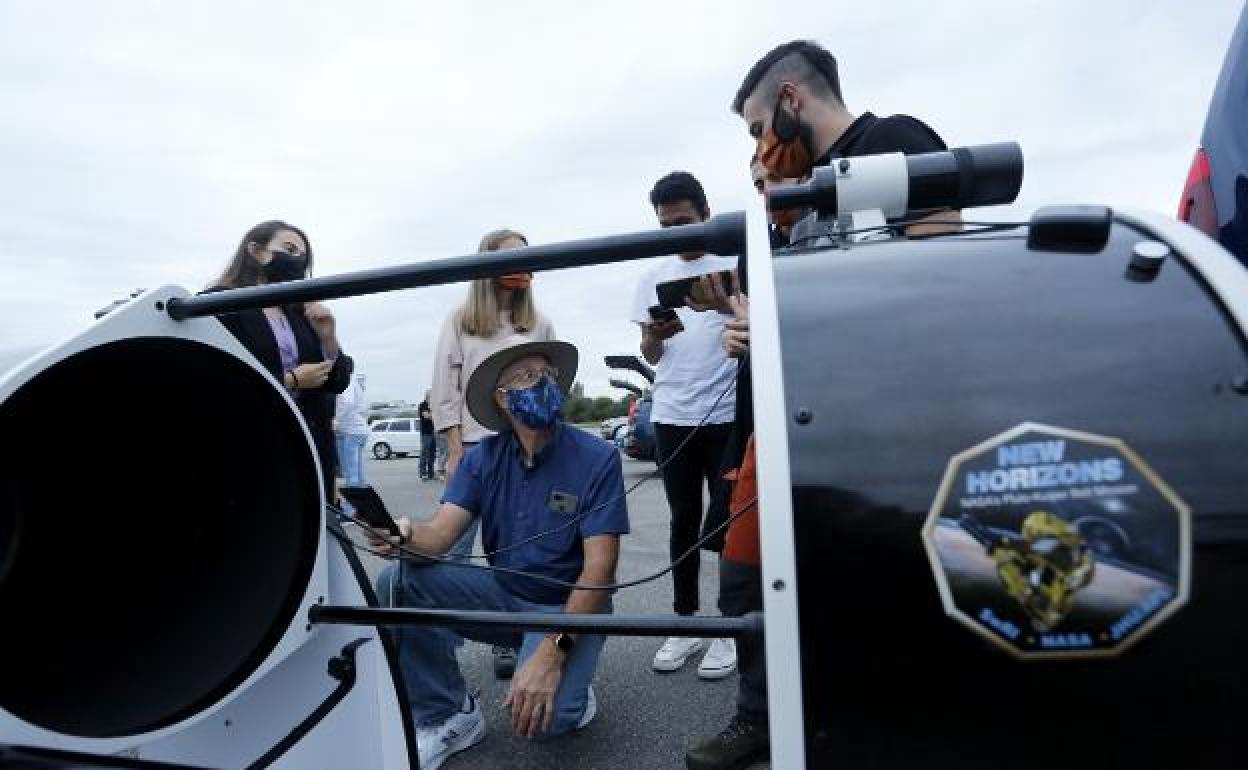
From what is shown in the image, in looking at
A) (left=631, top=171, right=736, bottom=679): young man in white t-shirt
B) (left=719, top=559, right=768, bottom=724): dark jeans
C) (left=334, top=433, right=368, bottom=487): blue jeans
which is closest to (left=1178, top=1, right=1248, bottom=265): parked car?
(left=719, top=559, right=768, bottom=724): dark jeans

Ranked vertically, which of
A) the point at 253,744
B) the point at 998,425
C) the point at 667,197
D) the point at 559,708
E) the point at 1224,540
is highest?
the point at 667,197

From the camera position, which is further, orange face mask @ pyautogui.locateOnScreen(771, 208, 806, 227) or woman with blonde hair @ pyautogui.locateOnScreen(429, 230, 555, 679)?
woman with blonde hair @ pyautogui.locateOnScreen(429, 230, 555, 679)

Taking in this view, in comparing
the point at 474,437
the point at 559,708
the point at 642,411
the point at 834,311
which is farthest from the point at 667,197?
the point at 642,411

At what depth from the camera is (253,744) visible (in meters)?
1.58

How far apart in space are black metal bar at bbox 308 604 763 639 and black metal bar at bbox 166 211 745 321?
0.55 metres

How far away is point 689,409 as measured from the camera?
2781mm

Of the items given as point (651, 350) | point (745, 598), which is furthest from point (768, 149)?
point (745, 598)

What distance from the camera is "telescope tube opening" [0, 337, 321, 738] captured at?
131cm

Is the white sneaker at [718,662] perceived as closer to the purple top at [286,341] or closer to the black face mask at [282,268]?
the purple top at [286,341]

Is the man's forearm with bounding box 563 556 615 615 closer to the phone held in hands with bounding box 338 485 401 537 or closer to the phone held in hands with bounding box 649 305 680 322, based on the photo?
the phone held in hands with bounding box 338 485 401 537

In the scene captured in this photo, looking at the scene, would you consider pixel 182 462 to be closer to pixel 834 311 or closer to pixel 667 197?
pixel 834 311

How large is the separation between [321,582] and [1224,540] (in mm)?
1449

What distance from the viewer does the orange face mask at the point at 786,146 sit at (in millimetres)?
2023

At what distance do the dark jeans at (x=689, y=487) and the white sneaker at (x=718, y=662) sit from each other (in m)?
0.16
